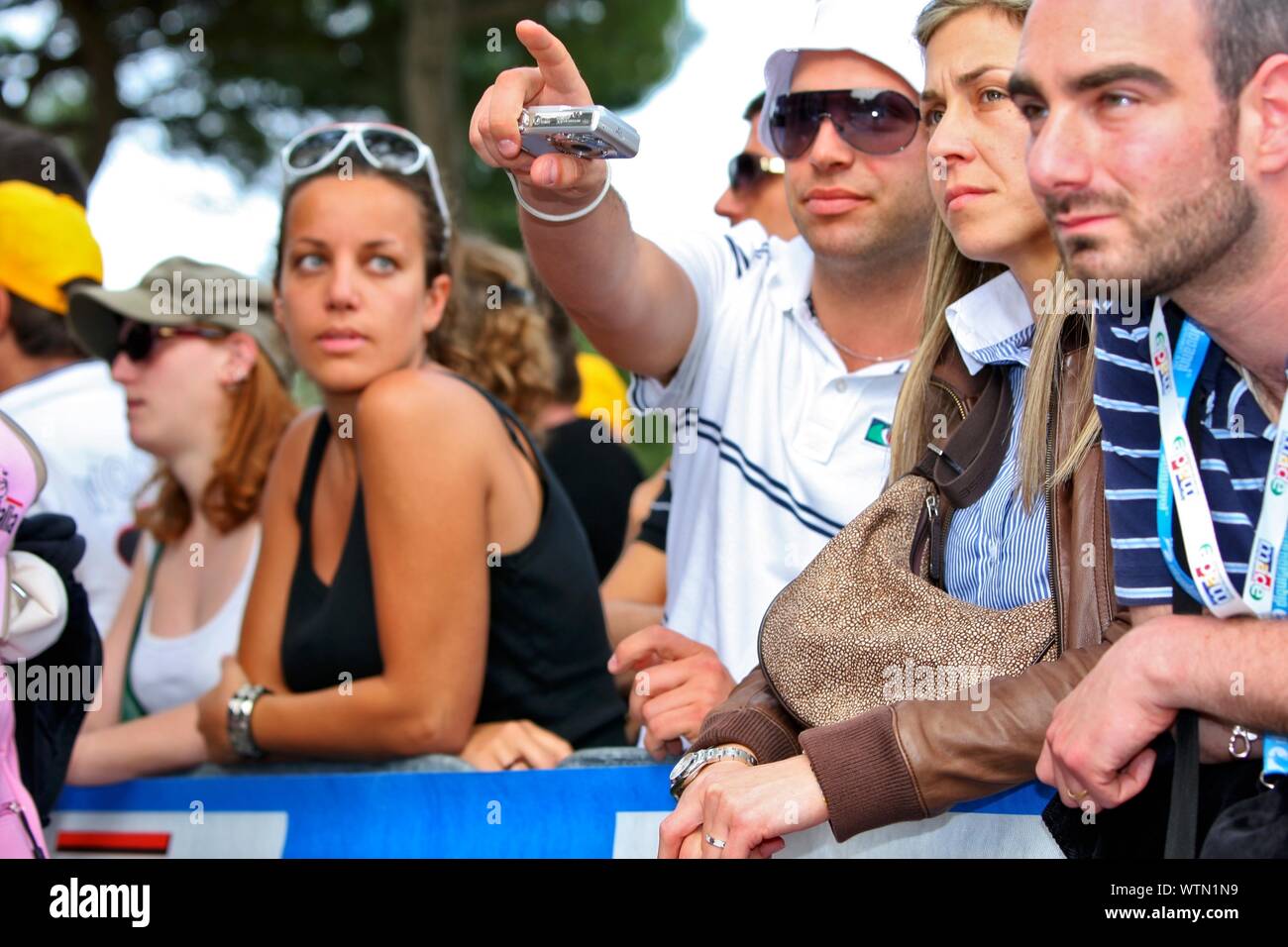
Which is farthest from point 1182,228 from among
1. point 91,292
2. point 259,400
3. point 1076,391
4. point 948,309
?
point 91,292

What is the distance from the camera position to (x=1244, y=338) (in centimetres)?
197

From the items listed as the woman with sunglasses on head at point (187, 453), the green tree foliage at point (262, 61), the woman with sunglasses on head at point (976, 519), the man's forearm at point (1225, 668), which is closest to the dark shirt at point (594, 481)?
the woman with sunglasses on head at point (187, 453)

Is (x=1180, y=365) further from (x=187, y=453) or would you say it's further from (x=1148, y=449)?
(x=187, y=453)

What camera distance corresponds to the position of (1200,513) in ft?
6.42

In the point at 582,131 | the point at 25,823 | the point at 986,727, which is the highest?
the point at 582,131

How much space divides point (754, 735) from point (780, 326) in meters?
1.15

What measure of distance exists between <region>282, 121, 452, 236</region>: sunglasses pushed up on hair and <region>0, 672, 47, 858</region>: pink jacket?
1547mm

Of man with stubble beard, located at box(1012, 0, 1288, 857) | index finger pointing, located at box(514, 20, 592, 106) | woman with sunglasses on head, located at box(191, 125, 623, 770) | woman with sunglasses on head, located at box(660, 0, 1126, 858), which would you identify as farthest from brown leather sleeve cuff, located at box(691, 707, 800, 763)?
index finger pointing, located at box(514, 20, 592, 106)

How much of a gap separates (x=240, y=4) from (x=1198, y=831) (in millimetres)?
12101

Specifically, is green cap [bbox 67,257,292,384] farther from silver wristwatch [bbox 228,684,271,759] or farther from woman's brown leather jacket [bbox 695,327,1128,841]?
woman's brown leather jacket [bbox 695,327,1128,841]

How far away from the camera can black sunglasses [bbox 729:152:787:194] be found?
4.14 m

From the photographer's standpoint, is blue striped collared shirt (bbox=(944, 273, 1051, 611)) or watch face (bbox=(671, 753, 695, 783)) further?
watch face (bbox=(671, 753, 695, 783))

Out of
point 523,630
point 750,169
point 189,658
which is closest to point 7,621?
point 523,630
